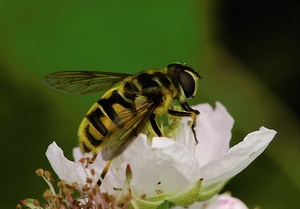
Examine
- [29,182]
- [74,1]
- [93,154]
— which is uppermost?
[74,1]

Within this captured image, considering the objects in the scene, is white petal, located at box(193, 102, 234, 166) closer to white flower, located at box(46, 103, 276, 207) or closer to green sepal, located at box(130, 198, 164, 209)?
white flower, located at box(46, 103, 276, 207)

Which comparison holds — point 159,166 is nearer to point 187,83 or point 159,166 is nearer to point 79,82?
point 187,83

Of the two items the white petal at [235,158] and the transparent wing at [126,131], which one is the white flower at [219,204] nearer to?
the white petal at [235,158]

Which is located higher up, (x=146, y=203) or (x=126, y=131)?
(x=126, y=131)

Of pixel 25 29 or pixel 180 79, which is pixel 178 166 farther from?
pixel 25 29

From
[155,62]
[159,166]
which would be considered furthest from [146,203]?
[155,62]

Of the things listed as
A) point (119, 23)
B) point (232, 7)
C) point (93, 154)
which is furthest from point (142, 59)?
point (93, 154)
